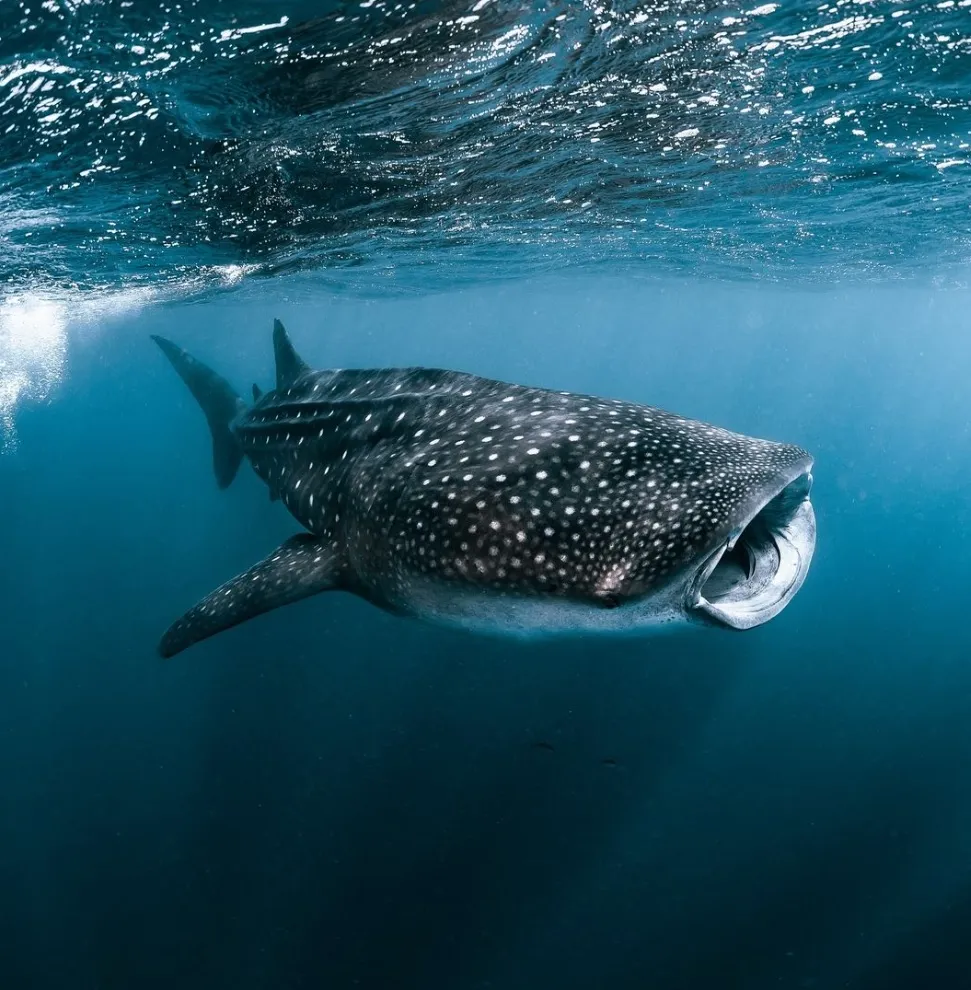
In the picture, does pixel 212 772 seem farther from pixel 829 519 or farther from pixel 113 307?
pixel 829 519

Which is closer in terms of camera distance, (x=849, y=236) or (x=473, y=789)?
(x=473, y=789)

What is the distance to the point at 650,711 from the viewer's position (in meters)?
Result: 11.3

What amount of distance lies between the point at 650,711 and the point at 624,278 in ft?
84.0

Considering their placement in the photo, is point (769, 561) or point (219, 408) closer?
point (769, 561)

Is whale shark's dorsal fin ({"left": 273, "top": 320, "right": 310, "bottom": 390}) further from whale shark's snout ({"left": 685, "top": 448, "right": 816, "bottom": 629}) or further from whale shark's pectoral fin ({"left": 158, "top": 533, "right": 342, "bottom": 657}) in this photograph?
whale shark's snout ({"left": 685, "top": 448, "right": 816, "bottom": 629})

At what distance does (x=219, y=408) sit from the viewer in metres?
11.2

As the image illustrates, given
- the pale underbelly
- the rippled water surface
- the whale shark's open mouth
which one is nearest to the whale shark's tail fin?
the rippled water surface

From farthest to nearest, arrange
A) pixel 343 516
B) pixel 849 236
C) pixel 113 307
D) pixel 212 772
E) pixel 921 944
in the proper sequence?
1. pixel 113 307
2. pixel 849 236
3. pixel 212 772
4. pixel 921 944
5. pixel 343 516

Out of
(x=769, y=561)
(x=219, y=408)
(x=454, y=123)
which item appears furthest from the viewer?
(x=219, y=408)

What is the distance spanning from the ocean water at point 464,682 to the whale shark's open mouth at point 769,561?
129cm

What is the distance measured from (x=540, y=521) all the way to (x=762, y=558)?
1362 millimetres

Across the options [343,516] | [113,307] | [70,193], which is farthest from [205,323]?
[343,516]

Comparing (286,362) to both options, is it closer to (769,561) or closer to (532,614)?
(532,614)

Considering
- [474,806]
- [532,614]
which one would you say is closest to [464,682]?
Result: [474,806]
